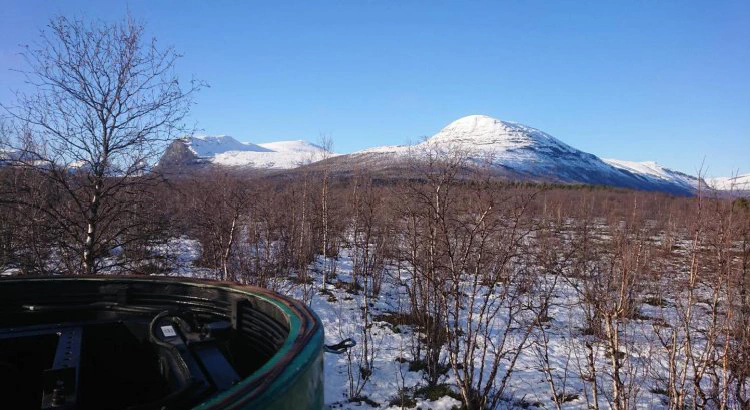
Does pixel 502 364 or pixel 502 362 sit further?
pixel 502 362

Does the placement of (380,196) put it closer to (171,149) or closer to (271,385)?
(171,149)

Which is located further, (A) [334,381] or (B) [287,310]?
(A) [334,381]

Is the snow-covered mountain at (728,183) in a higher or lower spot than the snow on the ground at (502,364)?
higher

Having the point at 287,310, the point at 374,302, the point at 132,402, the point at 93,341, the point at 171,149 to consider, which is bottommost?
the point at 374,302

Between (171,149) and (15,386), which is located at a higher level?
(171,149)

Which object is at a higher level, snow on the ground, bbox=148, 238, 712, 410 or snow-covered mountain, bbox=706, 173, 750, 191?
snow-covered mountain, bbox=706, 173, 750, 191

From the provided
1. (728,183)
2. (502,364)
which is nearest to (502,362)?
(502,364)

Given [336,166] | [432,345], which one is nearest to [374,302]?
[432,345]

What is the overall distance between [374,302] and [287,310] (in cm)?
1362

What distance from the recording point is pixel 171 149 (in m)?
10.6

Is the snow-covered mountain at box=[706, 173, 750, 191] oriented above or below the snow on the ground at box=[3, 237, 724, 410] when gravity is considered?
above

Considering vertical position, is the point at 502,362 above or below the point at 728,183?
below

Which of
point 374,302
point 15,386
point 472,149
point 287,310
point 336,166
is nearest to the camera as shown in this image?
point 287,310

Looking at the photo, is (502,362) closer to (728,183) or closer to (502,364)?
(502,364)
